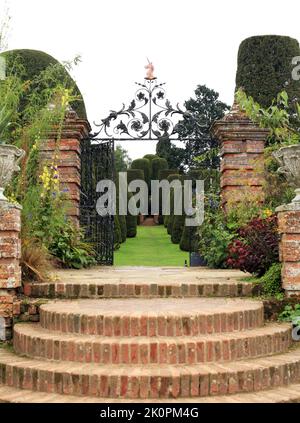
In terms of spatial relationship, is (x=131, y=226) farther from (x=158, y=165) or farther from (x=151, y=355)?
(x=151, y=355)

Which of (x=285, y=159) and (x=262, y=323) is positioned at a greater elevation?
(x=285, y=159)

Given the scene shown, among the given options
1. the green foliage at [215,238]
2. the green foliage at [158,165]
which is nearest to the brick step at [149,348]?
the green foliage at [215,238]

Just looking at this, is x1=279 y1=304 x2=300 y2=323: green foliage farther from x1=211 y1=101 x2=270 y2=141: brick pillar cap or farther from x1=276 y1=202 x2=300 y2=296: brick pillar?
x1=211 y1=101 x2=270 y2=141: brick pillar cap

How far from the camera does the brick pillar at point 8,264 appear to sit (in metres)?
5.50

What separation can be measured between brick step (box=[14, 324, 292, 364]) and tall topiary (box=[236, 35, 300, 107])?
31.2 feet

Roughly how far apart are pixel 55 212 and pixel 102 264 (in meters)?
2.38

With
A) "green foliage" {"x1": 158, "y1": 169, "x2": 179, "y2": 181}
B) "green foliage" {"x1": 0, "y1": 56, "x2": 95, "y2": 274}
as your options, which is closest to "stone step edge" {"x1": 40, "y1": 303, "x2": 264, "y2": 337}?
"green foliage" {"x1": 0, "y1": 56, "x2": 95, "y2": 274}

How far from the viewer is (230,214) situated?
9.66 meters

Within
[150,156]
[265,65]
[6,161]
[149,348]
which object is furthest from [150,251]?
[150,156]

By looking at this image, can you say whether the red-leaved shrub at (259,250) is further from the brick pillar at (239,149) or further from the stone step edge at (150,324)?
the brick pillar at (239,149)

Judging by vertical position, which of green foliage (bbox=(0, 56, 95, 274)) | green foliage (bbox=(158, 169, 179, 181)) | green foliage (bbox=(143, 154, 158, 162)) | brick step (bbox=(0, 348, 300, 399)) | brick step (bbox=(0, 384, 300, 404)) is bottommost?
brick step (bbox=(0, 384, 300, 404))

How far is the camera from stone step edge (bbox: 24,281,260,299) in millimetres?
5879

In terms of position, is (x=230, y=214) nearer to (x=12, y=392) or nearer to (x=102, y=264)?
(x=102, y=264)
